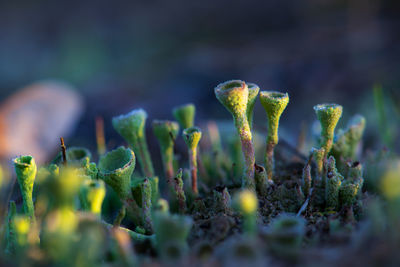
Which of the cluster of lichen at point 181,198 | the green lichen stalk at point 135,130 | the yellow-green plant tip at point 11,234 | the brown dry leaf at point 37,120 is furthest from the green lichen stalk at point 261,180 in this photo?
the brown dry leaf at point 37,120

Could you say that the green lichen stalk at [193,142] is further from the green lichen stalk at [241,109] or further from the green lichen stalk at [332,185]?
the green lichen stalk at [332,185]

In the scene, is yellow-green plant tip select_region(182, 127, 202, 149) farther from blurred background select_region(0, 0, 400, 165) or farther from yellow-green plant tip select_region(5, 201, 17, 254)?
blurred background select_region(0, 0, 400, 165)

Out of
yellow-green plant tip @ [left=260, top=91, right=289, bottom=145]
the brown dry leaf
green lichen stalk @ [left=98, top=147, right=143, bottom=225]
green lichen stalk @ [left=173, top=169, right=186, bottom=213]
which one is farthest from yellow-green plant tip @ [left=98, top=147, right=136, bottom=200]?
the brown dry leaf

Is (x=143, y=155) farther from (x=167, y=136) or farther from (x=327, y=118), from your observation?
(x=327, y=118)

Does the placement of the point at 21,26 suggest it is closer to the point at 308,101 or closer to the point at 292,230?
the point at 308,101

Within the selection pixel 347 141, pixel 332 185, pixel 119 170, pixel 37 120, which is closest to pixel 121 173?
pixel 119 170
